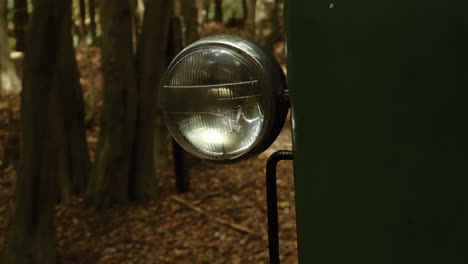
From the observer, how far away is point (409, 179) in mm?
964

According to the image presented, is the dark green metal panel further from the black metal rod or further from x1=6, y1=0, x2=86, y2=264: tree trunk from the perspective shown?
x1=6, y1=0, x2=86, y2=264: tree trunk

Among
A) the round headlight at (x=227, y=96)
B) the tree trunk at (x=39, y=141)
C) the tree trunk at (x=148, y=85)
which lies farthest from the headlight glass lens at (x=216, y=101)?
the tree trunk at (x=148, y=85)

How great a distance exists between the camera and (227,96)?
1.24 metres

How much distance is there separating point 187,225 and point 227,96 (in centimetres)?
429

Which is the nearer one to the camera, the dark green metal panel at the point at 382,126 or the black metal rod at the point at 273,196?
the dark green metal panel at the point at 382,126

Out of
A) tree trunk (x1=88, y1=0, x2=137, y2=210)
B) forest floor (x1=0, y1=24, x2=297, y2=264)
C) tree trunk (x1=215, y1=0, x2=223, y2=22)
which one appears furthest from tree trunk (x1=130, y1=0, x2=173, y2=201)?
tree trunk (x1=215, y1=0, x2=223, y2=22)

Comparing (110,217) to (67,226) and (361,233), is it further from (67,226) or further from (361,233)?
(361,233)

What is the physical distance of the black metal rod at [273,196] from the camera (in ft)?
4.52

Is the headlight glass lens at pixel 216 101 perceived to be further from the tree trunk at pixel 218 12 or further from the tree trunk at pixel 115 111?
the tree trunk at pixel 218 12

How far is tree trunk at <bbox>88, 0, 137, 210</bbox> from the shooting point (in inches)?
213

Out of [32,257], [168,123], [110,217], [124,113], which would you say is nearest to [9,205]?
[110,217]

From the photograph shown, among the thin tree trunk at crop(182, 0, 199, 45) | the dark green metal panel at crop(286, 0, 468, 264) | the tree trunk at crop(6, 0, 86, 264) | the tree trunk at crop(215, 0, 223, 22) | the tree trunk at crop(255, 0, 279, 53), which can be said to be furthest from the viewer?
the tree trunk at crop(215, 0, 223, 22)

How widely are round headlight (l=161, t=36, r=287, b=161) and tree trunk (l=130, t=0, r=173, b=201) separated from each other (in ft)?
13.8

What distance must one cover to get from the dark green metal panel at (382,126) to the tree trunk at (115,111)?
4.60m
